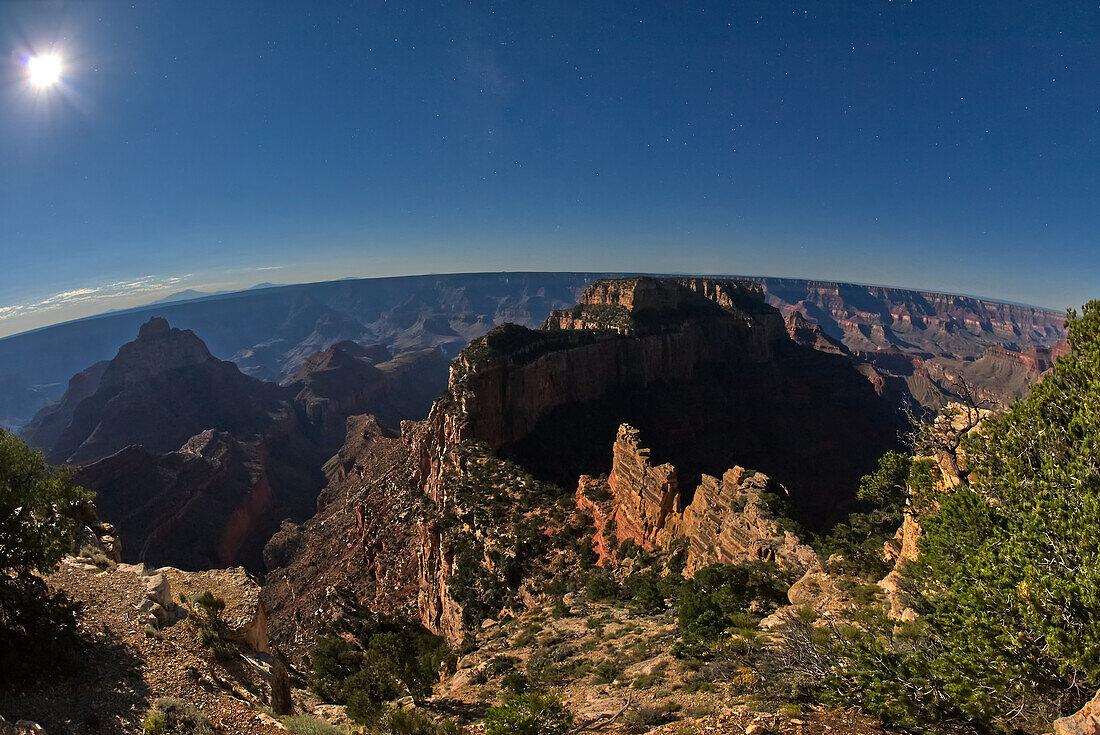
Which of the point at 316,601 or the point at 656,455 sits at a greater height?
the point at 656,455

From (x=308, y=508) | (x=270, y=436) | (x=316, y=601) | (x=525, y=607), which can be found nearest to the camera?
(x=525, y=607)

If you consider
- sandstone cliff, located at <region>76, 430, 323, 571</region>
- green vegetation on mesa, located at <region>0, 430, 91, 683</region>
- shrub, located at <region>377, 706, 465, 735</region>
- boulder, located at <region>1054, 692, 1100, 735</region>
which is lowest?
sandstone cliff, located at <region>76, 430, 323, 571</region>

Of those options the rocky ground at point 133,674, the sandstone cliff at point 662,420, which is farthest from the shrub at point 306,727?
the sandstone cliff at point 662,420

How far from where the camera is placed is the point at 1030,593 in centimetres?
934

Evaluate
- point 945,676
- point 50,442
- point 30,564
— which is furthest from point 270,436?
point 945,676

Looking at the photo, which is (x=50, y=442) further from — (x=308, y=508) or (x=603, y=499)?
(x=603, y=499)

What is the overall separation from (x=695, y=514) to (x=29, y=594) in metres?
30.1

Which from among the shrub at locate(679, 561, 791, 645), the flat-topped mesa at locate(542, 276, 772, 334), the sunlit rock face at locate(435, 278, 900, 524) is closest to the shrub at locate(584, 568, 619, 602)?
the shrub at locate(679, 561, 791, 645)

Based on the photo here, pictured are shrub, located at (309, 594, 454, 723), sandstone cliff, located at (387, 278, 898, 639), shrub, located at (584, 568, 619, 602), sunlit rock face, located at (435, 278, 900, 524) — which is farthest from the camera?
sunlit rock face, located at (435, 278, 900, 524)

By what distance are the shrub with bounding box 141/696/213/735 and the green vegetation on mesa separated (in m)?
3.58

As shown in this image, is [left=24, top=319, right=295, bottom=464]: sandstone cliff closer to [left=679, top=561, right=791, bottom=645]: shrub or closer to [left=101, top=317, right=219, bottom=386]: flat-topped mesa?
[left=101, top=317, right=219, bottom=386]: flat-topped mesa

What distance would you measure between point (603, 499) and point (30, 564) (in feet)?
111

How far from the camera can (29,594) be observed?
1304 centimetres

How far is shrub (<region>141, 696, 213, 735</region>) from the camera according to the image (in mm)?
10087
